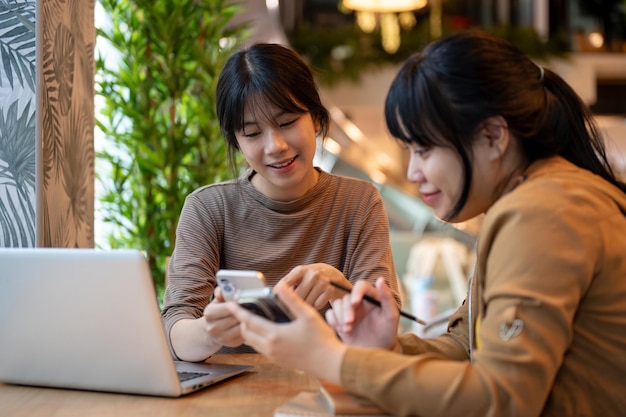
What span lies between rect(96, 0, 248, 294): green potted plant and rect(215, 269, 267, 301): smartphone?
189 cm

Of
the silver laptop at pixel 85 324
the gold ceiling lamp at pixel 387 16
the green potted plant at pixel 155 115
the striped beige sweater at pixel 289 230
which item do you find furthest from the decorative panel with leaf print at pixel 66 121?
the gold ceiling lamp at pixel 387 16

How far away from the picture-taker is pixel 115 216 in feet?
10.9

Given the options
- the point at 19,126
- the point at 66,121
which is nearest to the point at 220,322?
the point at 19,126

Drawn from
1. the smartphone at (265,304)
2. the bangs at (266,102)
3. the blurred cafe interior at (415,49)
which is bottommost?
the blurred cafe interior at (415,49)

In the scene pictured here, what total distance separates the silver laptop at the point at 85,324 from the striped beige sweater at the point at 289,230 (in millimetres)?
510

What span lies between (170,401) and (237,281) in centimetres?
28

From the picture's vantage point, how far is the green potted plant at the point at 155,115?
128 inches

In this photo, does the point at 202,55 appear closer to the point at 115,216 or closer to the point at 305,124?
the point at 115,216

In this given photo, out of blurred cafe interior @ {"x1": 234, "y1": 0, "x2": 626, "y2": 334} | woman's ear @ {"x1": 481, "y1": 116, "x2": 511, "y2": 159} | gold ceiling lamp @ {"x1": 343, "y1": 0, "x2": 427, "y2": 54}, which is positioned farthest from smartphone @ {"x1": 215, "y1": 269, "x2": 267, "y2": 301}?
gold ceiling lamp @ {"x1": 343, "y1": 0, "x2": 427, "y2": 54}

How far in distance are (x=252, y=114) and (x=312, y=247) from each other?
0.36m

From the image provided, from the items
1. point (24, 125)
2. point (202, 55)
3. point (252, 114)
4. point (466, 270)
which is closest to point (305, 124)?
point (252, 114)

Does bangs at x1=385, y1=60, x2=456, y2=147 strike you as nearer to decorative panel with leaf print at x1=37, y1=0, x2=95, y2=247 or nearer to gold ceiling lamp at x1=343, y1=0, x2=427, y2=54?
decorative panel with leaf print at x1=37, y1=0, x2=95, y2=247

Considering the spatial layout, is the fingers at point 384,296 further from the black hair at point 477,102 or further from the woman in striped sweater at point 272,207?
the woman in striped sweater at point 272,207

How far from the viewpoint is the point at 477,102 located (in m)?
1.26
